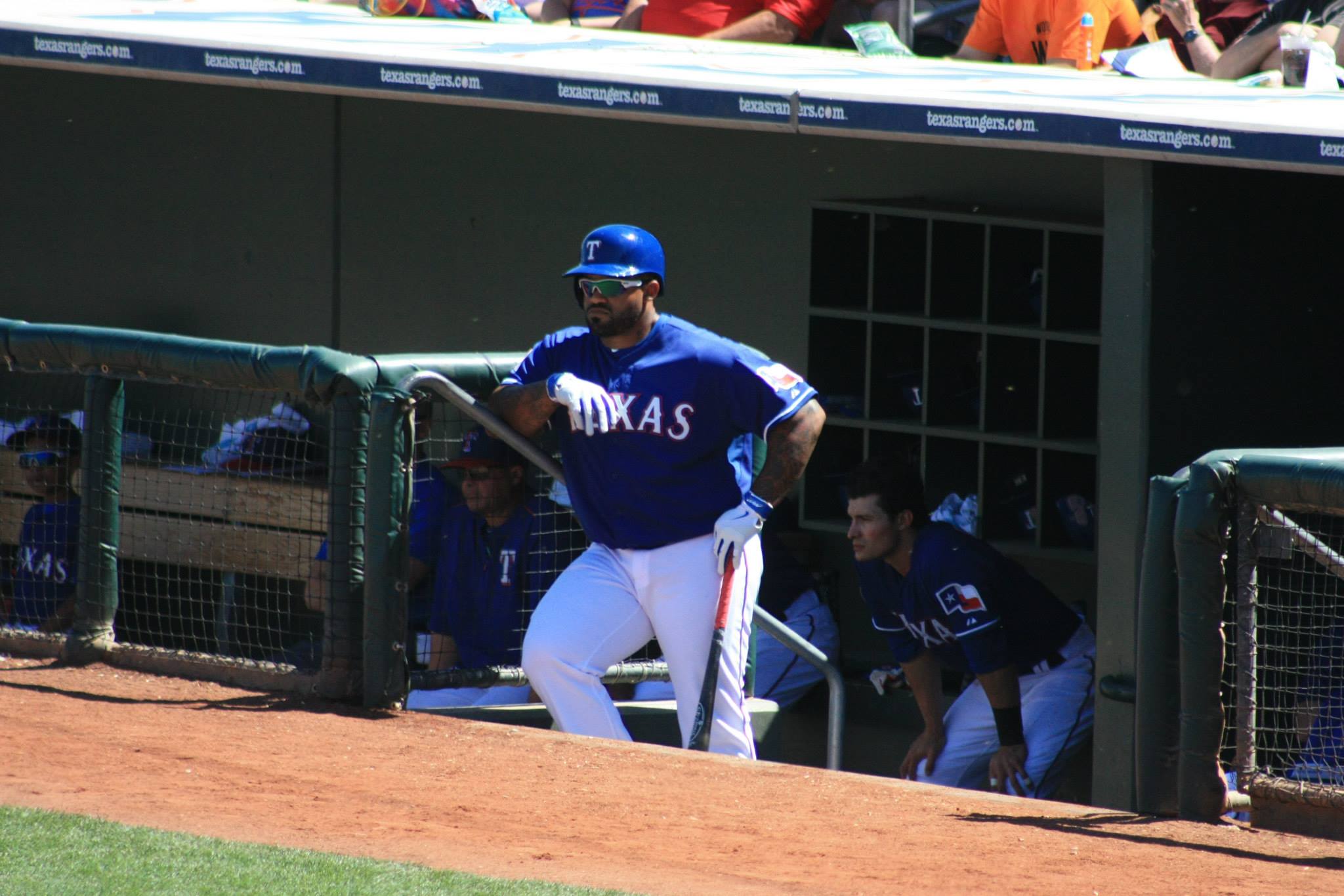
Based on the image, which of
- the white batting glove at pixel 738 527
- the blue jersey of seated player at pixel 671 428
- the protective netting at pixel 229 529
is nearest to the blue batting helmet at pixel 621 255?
the blue jersey of seated player at pixel 671 428

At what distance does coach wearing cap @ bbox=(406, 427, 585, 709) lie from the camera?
533 centimetres

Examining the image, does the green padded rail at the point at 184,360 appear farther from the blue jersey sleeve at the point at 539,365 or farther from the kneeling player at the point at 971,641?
the kneeling player at the point at 971,641

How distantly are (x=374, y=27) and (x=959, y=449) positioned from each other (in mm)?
2729

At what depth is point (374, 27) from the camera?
7.00m

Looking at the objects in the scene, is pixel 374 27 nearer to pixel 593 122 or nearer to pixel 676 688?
pixel 593 122

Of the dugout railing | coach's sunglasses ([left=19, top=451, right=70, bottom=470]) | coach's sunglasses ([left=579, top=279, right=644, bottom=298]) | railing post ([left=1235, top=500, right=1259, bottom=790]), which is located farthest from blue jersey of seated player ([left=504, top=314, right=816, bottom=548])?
coach's sunglasses ([left=19, top=451, right=70, bottom=470])

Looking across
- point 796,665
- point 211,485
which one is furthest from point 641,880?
point 211,485

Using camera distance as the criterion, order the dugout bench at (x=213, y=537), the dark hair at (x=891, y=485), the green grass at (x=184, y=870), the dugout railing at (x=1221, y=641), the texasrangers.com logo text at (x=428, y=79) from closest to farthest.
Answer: the green grass at (x=184, y=870), the dugout railing at (x=1221, y=641), the dark hair at (x=891, y=485), the texasrangers.com logo text at (x=428, y=79), the dugout bench at (x=213, y=537)

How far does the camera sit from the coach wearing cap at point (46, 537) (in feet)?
17.8

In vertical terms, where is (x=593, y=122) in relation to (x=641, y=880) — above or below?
above

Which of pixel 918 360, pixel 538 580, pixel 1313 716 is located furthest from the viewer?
pixel 918 360

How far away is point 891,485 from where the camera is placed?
5730 mm

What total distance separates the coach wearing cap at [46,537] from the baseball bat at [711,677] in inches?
69.3

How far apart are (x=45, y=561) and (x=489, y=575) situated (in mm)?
1426
